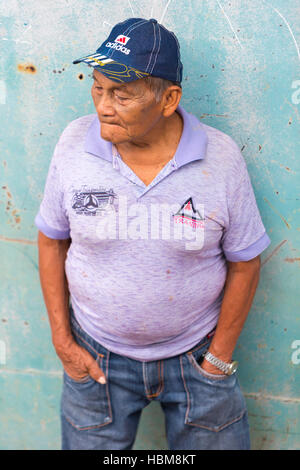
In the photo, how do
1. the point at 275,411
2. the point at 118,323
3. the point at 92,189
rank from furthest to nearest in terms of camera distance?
1. the point at 275,411
2. the point at 118,323
3. the point at 92,189

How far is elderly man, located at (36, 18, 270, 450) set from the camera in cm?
144

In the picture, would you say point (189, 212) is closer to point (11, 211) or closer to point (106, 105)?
point (106, 105)

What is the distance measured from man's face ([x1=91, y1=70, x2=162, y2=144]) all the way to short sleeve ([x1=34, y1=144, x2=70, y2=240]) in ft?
0.77

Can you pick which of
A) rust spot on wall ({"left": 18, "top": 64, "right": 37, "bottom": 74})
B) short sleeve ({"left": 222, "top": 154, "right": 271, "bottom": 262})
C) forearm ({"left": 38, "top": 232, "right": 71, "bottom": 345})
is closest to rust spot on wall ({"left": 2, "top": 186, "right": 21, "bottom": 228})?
forearm ({"left": 38, "top": 232, "right": 71, "bottom": 345})

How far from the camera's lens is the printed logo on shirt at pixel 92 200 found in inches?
60.3

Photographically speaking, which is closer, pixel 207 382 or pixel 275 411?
pixel 207 382

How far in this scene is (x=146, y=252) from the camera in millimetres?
1534

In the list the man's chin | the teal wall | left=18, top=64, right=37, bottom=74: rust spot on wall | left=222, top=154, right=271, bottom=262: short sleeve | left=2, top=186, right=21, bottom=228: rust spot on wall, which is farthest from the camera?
left=2, top=186, right=21, bottom=228: rust spot on wall

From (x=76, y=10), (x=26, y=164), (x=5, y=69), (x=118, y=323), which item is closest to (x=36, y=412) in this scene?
(x=118, y=323)

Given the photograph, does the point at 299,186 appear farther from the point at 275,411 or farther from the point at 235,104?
the point at 275,411

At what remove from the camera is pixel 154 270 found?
1547 millimetres

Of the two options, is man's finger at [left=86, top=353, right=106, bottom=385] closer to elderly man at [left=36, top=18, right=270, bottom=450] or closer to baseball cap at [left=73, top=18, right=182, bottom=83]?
elderly man at [left=36, top=18, right=270, bottom=450]

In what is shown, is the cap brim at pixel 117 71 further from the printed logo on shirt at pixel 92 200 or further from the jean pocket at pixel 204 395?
the jean pocket at pixel 204 395

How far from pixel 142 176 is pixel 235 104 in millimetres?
460
